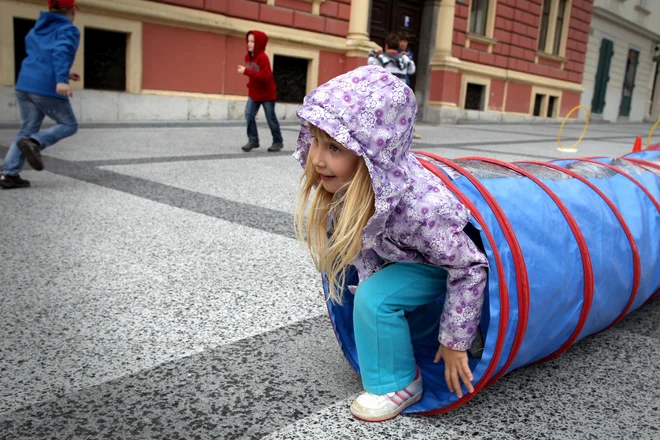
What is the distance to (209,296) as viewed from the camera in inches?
98.2

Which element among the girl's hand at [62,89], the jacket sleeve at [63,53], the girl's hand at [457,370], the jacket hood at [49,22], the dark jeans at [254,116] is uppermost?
the jacket hood at [49,22]

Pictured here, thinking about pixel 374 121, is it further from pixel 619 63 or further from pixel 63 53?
pixel 619 63

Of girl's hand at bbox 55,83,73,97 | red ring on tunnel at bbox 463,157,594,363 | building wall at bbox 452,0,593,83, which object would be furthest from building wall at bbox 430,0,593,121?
red ring on tunnel at bbox 463,157,594,363

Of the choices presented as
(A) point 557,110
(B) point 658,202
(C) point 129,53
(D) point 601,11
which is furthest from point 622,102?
(B) point 658,202

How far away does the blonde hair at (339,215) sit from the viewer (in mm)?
1561

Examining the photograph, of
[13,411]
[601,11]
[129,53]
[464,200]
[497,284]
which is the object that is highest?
[601,11]

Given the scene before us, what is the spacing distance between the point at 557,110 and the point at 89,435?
20.9 metres

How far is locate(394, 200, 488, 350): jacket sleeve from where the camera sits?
1.56m

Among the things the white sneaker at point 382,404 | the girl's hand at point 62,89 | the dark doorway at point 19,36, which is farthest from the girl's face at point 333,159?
the dark doorway at point 19,36

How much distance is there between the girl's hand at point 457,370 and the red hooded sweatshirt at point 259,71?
5.87m

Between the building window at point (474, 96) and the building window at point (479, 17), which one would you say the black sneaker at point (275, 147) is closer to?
the building window at point (474, 96)

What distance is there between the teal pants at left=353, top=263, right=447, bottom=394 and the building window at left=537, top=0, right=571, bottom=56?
1940 centimetres

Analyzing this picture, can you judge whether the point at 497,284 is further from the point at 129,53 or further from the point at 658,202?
the point at 129,53

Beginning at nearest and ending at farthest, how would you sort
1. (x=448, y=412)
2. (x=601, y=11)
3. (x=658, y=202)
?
(x=448, y=412) → (x=658, y=202) → (x=601, y=11)
